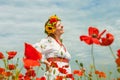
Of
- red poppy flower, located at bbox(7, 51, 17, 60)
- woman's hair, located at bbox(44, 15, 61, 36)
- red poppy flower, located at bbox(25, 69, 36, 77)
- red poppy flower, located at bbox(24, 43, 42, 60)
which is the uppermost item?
woman's hair, located at bbox(44, 15, 61, 36)

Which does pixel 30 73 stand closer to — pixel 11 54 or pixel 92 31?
pixel 11 54

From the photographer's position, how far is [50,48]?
5637 millimetres

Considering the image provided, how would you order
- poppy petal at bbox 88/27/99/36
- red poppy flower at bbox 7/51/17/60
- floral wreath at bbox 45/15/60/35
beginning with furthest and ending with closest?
floral wreath at bbox 45/15/60/35, red poppy flower at bbox 7/51/17/60, poppy petal at bbox 88/27/99/36

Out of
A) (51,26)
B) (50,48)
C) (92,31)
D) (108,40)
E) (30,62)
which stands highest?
(51,26)

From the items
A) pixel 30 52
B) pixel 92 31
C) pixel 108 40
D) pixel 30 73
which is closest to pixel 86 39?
pixel 92 31

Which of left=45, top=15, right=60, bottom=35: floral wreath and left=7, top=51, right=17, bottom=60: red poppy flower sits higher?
left=45, top=15, right=60, bottom=35: floral wreath

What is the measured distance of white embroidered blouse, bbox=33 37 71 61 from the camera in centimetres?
556

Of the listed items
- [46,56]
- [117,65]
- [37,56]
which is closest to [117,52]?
[117,65]

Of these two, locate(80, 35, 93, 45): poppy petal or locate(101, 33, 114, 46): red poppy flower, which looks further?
locate(80, 35, 93, 45): poppy petal

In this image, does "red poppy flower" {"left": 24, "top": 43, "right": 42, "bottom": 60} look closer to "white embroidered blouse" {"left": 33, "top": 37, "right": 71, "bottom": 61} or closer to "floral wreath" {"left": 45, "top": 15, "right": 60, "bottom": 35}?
"white embroidered blouse" {"left": 33, "top": 37, "right": 71, "bottom": 61}

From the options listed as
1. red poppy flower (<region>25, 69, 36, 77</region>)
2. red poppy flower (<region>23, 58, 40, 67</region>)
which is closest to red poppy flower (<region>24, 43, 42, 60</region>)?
red poppy flower (<region>23, 58, 40, 67</region>)

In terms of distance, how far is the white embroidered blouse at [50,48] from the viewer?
556 centimetres

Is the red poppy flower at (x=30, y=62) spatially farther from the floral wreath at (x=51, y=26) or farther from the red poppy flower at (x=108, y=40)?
the floral wreath at (x=51, y=26)

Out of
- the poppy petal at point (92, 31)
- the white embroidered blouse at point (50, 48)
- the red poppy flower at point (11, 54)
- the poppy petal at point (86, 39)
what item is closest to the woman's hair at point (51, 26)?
the white embroidered blouse at point (50, 48)
